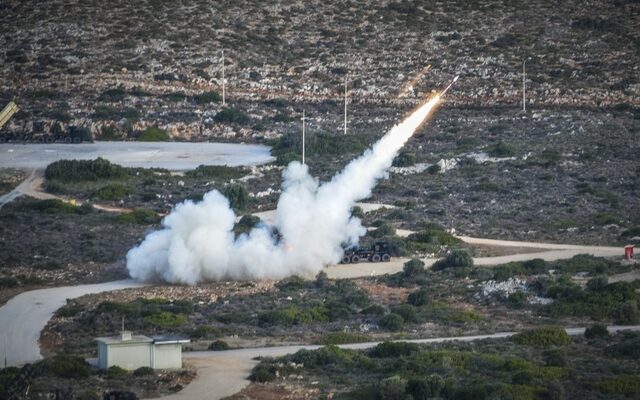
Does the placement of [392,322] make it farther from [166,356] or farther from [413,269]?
[166,356]

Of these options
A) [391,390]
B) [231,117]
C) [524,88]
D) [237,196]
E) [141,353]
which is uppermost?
[524,88]

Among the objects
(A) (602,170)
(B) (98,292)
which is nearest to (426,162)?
(A) (602,170)

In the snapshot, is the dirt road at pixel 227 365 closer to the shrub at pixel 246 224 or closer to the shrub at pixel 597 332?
the shrub at pixel 597 332

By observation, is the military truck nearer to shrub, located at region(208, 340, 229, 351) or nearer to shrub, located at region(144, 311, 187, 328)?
shrub, located at region(144, 311, 187, 328)

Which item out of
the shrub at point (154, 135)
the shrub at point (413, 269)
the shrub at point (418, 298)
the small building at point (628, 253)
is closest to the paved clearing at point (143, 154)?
the shrub at point (154, 135)

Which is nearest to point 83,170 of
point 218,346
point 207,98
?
point 207,98

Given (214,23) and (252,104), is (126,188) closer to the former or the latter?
(252,104)
